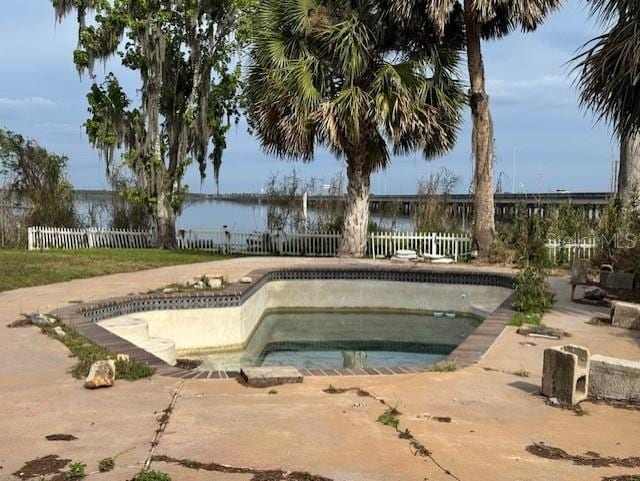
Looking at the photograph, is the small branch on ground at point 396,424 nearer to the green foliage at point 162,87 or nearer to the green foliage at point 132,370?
the green foliage at point 132,370

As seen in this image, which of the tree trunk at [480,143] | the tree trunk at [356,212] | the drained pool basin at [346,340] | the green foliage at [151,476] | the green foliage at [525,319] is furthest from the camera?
the tree trunk at [356,212]

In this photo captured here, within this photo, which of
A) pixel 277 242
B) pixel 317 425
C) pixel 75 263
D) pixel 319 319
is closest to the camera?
pixel 317 425

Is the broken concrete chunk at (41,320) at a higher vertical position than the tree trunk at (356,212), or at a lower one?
lower

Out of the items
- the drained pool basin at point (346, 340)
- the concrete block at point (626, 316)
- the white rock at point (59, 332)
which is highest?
the concrete block at point (626, 316)

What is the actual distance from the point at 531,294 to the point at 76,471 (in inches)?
265

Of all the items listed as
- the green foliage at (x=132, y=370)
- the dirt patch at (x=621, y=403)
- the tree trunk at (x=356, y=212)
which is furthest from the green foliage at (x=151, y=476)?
the tree trunk at (x=356, y=212)

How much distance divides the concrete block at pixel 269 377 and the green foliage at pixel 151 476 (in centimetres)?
183

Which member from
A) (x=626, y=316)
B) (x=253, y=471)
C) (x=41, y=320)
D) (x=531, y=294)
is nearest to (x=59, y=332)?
(x=41, y=320)

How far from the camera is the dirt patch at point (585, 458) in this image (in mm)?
3330

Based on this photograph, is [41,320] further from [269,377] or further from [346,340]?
[346,340]

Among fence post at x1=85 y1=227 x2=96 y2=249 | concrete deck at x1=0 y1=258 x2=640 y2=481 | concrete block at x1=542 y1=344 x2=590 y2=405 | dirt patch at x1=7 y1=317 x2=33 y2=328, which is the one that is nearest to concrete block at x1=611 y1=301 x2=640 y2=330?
concrete deck at x1=0 y1=258 x2=640 y2=481

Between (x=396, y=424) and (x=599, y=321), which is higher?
(x=599, y=321)

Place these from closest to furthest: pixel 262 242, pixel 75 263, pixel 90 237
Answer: pixel 75 263 → pixel 262 242 → pixel 90 237

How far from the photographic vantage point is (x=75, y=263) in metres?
13.2
